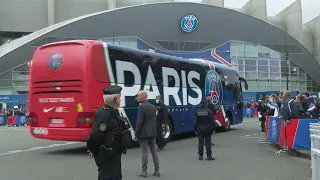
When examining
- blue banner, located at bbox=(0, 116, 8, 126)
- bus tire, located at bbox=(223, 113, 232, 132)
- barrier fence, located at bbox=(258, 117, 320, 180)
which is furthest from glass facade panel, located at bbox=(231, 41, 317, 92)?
barrier fence, located at bbox=(258, 117, 320, 180)

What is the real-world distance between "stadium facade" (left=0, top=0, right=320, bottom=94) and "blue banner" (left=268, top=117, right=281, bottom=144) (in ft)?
127

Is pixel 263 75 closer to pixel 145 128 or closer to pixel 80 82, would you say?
pixel 80 82

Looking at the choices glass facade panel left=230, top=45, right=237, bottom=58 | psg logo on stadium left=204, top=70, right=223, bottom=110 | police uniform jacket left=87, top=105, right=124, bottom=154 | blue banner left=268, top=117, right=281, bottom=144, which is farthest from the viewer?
glass facade panel left=230, top=45, right=237, bottom=58

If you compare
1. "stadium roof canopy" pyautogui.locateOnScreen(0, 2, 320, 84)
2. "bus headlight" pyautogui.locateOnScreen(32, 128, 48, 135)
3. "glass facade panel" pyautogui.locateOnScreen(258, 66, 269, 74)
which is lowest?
"bus headlight" pyautogui.locateOnScreen(32, 128, 48, 135)

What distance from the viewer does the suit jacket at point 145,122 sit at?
27.3 feet

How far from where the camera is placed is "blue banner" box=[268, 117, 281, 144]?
41.1ft

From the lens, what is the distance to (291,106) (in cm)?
1159

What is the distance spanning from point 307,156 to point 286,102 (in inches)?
64.4

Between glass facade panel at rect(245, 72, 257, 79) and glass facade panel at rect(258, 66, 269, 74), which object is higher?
glass facade panel at rect(258, 66, 269, 74)

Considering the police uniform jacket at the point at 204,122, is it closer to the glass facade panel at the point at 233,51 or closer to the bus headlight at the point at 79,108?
the bus headlight at the point at 79,108

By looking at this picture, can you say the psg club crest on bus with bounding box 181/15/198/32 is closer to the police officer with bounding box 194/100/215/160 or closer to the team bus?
the team bus

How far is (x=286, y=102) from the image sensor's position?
38.2 ft

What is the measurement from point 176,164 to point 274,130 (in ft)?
14.8

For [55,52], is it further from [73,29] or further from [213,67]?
[73,29]
